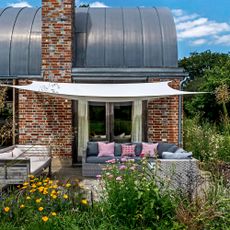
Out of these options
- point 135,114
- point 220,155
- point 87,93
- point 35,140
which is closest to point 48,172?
point 35,140

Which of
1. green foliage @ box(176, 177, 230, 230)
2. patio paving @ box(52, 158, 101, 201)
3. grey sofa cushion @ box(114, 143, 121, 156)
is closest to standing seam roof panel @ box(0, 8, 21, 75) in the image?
→ patio paving @ box(52, 158, 101, 201)

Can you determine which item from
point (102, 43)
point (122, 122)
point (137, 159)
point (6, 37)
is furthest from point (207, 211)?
point (6, 37)

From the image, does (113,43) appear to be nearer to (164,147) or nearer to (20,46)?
(20,46)

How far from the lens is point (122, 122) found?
10.1 meters

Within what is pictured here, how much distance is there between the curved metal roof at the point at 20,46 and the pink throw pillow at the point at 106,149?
→ 3457 millimetres

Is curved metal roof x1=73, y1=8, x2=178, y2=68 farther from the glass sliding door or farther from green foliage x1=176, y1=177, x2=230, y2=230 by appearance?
green foliage x1=176, y1=177, x2=230, y2=230

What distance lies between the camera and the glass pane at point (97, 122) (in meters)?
10.1

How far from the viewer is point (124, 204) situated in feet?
12.4

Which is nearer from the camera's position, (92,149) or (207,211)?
(207,211)

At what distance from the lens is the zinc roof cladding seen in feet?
34.5

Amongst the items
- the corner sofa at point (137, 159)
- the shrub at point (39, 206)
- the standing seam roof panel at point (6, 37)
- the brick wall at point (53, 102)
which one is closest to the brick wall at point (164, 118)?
the corner sofa at point (137, 159)

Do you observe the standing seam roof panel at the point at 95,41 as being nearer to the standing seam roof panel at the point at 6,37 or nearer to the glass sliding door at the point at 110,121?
the glass sliding door at the point at 110,121

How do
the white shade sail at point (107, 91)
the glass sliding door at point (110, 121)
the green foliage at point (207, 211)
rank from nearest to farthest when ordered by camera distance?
the green foliage at point (207, 211) → the white shade sail at point (107, 91) → the glass sliding door at point (110, 121)

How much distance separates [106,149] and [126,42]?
402 centimetres
